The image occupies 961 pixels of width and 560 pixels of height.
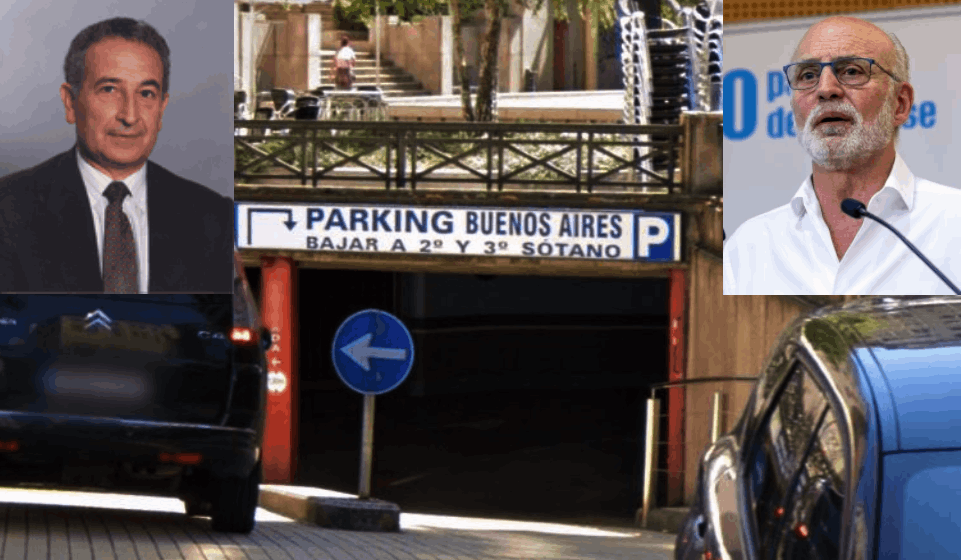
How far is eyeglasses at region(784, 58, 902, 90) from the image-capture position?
1058 centimetres

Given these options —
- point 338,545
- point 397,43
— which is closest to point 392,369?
point 338,545

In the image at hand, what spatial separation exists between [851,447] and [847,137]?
7.77 metres

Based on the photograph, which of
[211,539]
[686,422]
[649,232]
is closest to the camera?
[211,539]

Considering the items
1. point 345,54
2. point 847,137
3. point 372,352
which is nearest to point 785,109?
point 847,137

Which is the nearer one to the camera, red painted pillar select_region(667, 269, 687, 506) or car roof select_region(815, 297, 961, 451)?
car roof select_region(815, 297, 961, 451)

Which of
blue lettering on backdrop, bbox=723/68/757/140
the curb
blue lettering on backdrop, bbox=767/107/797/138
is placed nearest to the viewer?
blue lettering on backdrop, bbox=767/107/797/138

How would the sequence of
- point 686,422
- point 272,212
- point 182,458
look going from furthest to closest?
point 272,212 → point 686,422 → point 182,458

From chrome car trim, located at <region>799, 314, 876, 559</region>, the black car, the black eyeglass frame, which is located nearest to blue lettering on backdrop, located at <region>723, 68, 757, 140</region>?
the black eyeglass frame

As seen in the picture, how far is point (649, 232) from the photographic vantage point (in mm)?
18016

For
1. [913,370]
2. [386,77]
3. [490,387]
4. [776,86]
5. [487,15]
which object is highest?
[386,77]

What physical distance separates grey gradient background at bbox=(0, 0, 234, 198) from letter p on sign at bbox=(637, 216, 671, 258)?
33.1ft

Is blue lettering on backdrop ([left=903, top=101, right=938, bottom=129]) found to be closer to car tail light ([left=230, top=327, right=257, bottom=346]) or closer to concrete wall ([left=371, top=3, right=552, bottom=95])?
car tail light ([left=230, top=327, right=257, bottom=346])

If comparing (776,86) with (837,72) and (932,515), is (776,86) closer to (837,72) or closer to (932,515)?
(837,72)

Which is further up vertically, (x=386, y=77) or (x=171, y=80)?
(x=386, y=77)
